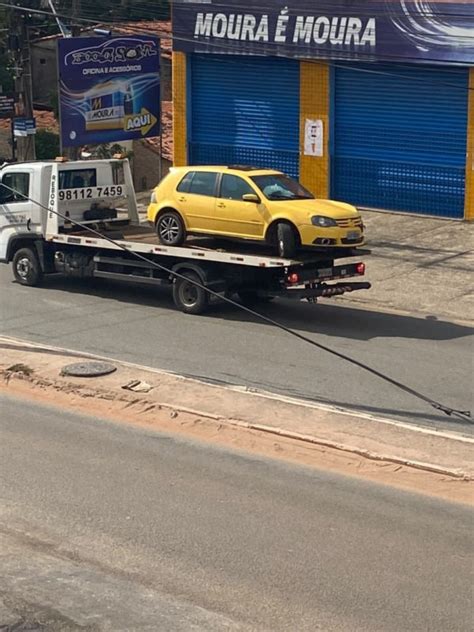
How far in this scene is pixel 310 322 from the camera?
59.0 feet

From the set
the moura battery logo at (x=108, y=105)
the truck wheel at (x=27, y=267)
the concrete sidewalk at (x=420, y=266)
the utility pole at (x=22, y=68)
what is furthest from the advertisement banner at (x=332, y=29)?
the truck wheel at (x=27, y=267)

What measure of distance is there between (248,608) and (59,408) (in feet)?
19.5

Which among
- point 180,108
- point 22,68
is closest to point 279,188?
point 22,68

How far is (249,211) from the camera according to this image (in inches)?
711

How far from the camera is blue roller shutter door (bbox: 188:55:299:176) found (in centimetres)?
2980

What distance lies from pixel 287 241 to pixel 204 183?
6.83 ft

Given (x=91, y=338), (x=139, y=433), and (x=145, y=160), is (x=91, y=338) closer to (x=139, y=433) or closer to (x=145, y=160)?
(x=139, y=433)

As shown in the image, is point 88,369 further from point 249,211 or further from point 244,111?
point 244,111

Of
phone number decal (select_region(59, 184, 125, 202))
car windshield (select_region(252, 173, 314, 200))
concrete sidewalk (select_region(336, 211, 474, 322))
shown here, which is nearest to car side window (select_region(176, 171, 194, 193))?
car windshield (select_region(252, 173, 314, 200))

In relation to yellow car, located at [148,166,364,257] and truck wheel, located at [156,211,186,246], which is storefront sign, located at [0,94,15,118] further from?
truck wheel, located at [156,211,186,246]

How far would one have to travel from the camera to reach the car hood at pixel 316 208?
57.5 feet

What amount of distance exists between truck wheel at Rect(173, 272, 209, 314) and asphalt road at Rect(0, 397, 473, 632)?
22.3 feet

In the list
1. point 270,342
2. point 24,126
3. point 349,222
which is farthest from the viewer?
point 24,126

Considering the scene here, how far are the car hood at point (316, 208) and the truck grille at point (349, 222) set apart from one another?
0.17 feet
